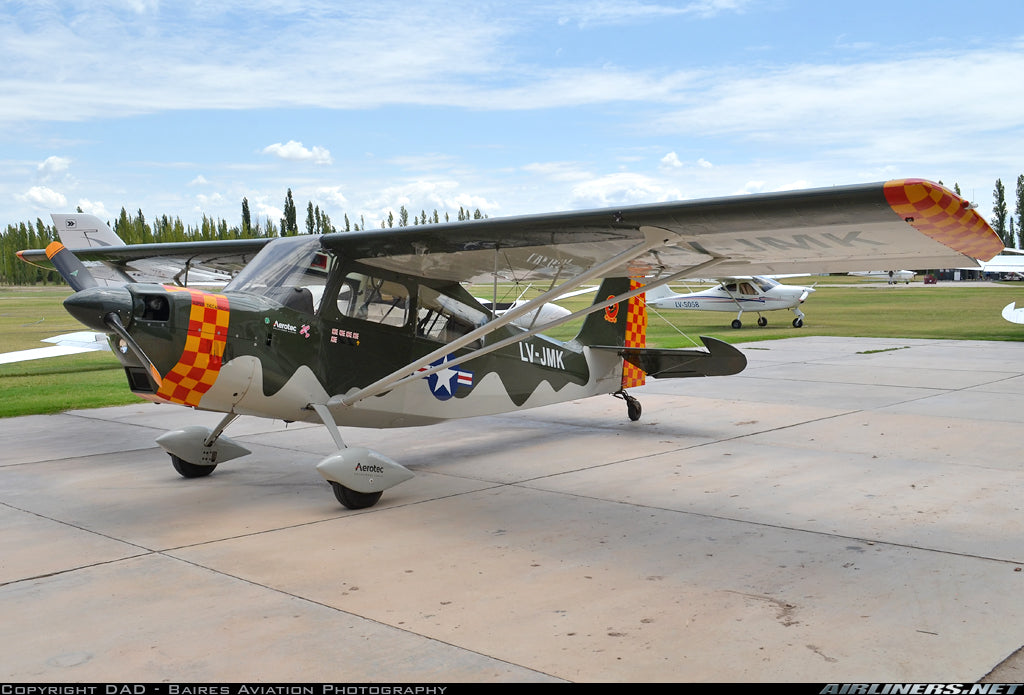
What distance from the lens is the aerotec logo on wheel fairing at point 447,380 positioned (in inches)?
310

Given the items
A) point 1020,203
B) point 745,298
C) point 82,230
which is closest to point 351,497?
point 82,230

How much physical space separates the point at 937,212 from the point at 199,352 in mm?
4686

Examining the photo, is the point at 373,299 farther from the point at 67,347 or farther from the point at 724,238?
the point at 67,347

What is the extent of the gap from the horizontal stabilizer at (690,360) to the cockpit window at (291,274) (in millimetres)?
3910

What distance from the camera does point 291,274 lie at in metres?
6.94

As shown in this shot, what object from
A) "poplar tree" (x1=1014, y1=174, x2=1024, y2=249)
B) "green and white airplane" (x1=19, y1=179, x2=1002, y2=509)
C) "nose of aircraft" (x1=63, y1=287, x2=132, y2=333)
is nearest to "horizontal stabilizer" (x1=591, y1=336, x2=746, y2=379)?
"green and white airplane" (x1=19, y1=179, x2=1002, y2=509)

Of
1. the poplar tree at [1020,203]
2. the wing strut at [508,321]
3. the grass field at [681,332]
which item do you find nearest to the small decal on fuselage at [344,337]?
the wing strut at [508,321]

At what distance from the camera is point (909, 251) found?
5734mm

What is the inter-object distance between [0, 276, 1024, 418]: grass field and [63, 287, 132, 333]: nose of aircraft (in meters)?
7.06

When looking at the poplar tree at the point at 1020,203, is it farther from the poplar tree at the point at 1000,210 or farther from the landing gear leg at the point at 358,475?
the landing gear leg at the point at 358,475

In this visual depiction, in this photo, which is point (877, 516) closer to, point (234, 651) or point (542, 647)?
point (542, 647)

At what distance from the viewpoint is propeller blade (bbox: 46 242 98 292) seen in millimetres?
6380

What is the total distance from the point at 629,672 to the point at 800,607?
1.21 metres

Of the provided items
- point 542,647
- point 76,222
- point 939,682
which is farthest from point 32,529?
point 76,222
